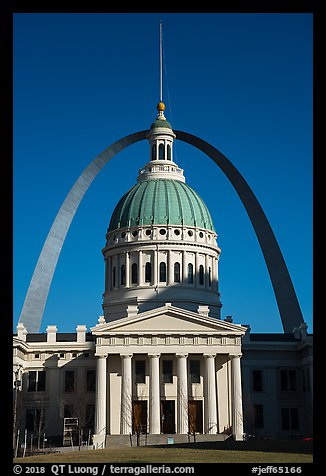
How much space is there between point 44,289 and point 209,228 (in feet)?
90.5

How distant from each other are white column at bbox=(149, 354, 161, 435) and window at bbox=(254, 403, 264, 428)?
14.3 meters

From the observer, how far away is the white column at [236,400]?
249ft

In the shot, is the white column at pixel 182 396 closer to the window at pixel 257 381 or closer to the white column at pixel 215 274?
the window at pixel 257 381

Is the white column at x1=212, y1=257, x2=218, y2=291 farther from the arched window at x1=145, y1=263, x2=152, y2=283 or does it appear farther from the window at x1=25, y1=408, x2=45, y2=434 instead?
the window at x1=25, y1=408, x2=45, y2=434

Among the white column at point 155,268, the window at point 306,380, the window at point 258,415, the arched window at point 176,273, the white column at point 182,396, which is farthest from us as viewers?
the arched window at point 176,273

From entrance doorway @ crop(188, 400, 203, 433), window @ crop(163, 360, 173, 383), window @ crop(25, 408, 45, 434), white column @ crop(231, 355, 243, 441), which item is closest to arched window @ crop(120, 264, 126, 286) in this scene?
window @ crop(163, 360, 173, 383)

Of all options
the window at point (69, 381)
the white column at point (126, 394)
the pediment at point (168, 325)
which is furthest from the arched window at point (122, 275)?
the white column at point (126, 394)

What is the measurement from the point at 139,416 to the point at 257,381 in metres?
16.1

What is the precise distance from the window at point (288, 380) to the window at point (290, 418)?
242 centimetres
